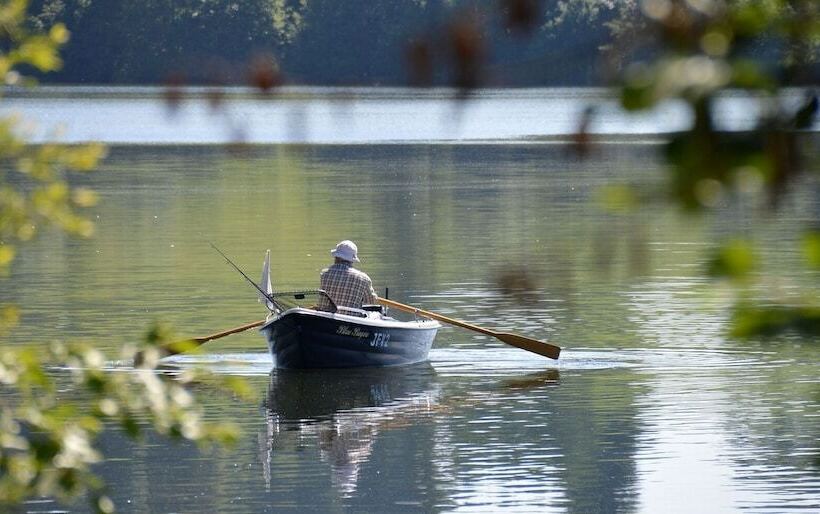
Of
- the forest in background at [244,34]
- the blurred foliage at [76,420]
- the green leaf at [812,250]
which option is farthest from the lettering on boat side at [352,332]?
the forest in background at [244,34]

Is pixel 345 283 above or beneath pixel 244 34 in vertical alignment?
beneath

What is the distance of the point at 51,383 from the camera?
3910mm

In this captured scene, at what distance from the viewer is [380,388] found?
20.0 meters

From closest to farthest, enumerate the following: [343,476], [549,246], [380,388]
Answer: [343,476] < [380,388] < [549,246]

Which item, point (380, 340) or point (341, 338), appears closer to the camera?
point (341, 338)

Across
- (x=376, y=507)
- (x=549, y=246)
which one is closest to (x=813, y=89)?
(x=376, y=507)

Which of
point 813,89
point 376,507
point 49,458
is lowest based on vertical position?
point 376,507

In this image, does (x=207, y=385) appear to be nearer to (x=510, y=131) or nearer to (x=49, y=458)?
(x=49, y=458)

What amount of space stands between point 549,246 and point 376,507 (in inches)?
891

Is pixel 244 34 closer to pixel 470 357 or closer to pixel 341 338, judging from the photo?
pixel 470 357

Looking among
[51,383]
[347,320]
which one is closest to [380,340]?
[347,320]

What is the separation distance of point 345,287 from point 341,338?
58 cm

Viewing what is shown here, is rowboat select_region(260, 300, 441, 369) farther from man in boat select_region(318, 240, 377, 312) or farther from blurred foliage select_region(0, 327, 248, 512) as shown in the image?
blurred foliage select_region(0, 327, 248, 512)

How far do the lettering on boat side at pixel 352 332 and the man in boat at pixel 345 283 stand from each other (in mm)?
234
